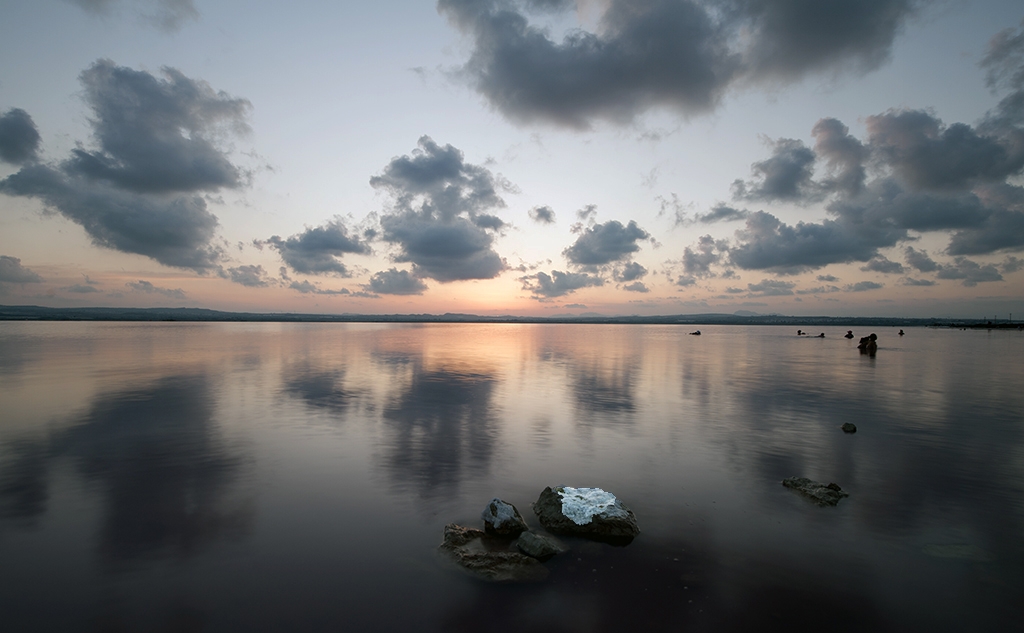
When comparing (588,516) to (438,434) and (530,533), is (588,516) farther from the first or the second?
(438,434)

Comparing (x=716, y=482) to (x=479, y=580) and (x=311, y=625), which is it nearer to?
(x=479, y=580)

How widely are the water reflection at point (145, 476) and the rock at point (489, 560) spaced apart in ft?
13.3

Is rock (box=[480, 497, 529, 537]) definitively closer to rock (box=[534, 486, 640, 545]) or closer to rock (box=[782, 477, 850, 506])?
rock (box=[534, 486, 640, 545])

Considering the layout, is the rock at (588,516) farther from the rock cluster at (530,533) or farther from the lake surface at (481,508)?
the lake surface at (481,508)

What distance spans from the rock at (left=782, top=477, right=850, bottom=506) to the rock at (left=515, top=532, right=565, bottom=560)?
20.3ft

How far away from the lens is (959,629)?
6.12m

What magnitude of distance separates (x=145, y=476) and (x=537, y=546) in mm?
10070

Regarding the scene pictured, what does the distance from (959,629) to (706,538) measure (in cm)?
330

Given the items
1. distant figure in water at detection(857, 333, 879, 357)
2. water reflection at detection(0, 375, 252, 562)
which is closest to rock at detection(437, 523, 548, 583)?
water reflection at detection(0, 375, 252, 562)

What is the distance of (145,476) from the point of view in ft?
37.2

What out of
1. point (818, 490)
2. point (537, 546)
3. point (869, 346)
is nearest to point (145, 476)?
point (537, 546)

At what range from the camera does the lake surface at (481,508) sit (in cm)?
641

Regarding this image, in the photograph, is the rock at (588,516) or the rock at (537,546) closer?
the rock at (537,546)

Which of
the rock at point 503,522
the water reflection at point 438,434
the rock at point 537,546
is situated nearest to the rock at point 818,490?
the rock at point 537,546
